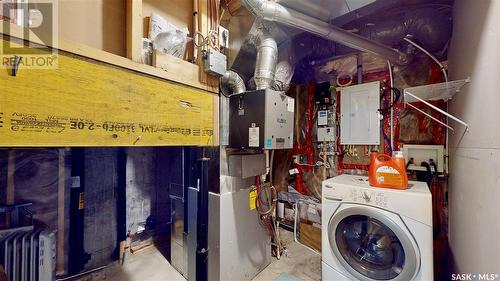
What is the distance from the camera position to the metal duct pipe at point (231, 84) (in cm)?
169

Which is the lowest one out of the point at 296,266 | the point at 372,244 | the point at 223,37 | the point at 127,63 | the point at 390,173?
the point at 296,266

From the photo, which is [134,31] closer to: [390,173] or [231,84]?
[231,84]

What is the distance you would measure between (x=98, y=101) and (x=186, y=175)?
40.1 inches

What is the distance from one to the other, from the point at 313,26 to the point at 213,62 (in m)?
0.85

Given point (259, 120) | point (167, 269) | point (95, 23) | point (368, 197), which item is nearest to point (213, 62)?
point (259, 120)

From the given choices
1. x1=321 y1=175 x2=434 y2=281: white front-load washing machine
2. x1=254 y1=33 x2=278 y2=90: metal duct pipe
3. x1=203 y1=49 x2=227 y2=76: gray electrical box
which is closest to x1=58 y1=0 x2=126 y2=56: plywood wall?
x1=203 y1=49 x2=227 y2=76: gray electrical box

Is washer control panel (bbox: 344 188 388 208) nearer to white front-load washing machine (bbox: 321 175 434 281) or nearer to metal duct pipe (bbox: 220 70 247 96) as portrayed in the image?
white front-load washing machine (bbox: 321 175 434 281)

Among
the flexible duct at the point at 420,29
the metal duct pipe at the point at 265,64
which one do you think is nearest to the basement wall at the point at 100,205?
the metal duct pipe at the point at 265,64

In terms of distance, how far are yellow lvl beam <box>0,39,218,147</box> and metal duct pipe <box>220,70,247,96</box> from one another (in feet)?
1.21

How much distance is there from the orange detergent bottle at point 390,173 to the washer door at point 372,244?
22 cm

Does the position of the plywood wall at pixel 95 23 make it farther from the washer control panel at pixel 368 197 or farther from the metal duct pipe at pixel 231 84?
the washer control panel at pixel 368 197

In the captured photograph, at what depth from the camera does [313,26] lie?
5.37ft

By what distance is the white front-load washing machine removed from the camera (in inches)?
49.2

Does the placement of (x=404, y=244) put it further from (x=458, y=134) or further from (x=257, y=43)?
(x=257, y=43)
